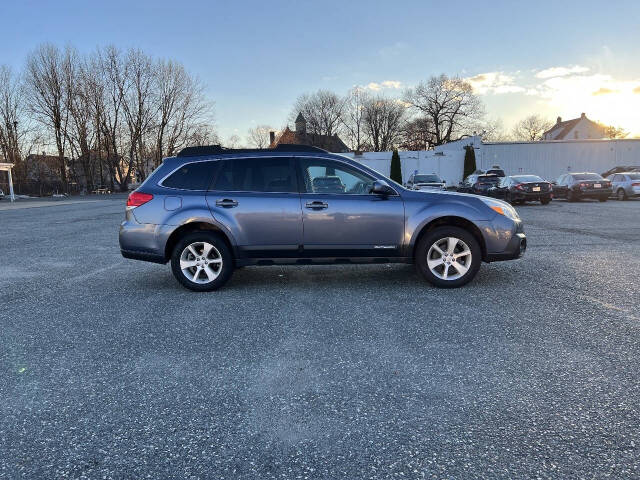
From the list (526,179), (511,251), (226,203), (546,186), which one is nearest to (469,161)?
(526,179)

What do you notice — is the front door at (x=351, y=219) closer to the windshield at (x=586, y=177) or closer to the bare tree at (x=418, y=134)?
the windshield at (x=586, y=177)

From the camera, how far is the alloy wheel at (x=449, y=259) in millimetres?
5730

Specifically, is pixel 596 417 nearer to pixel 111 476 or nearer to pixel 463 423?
pixel 463 423

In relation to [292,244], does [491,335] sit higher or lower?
lower

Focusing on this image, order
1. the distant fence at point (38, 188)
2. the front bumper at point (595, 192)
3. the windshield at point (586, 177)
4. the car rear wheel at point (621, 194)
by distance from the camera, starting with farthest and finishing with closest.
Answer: the distant fence at point (38, 188) < the car rear wheel at point (621, 194) < the windshield at point (586, 177) < the front bumper at point (595, 192)

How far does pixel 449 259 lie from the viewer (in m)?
5.74

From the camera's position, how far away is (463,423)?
8.32 feet

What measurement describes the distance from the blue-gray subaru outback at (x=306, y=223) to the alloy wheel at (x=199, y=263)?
13 mm

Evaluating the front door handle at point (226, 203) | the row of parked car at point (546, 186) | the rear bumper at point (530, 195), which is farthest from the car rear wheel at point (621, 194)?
the front door handle at point (226, 203)

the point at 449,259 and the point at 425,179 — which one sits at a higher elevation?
the point at 425,179

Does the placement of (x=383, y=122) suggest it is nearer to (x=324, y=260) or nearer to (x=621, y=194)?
(x=621, y=194)

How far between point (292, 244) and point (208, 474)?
12.4ft

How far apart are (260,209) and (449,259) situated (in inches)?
100

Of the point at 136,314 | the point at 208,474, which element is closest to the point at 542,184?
the point at 136,314
